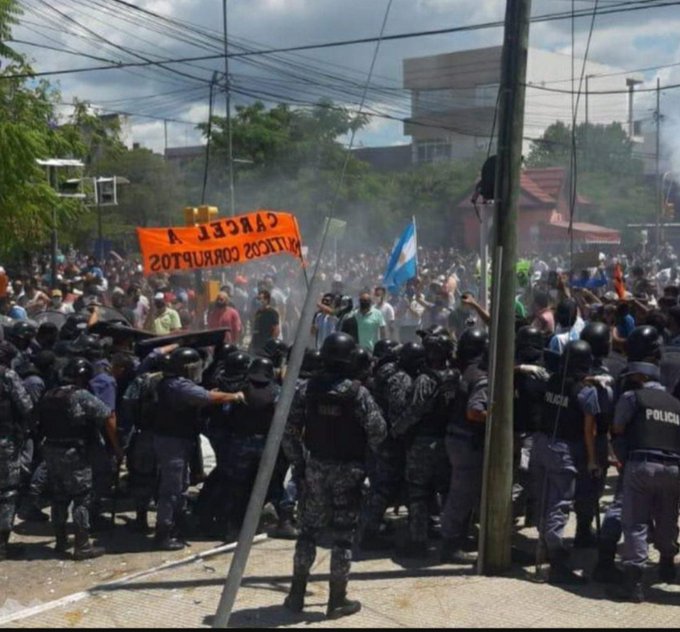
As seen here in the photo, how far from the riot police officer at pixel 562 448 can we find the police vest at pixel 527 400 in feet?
1.03

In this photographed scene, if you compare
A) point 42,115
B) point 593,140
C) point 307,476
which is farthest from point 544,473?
point 593,140

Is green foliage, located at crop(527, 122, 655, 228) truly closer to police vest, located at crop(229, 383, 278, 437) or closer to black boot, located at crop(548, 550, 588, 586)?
police vest, located at crop(229, 383, 278, 437)

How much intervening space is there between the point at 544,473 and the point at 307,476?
70.0 inches

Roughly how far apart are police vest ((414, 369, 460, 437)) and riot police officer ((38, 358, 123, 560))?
97.6 inches

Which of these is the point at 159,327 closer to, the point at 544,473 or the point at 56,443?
the point at 56,443

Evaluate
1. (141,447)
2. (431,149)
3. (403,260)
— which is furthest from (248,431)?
(431,149)

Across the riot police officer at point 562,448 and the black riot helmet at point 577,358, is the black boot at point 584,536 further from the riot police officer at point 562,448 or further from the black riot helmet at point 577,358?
the black riot helmet at point 577,358

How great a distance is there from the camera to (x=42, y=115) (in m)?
23.0

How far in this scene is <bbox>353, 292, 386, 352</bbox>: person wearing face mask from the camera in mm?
15234

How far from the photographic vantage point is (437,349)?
8617 mm

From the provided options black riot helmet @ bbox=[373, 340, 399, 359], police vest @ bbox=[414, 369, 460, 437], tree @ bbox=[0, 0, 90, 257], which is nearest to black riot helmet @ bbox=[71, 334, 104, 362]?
black riot helmet @ bbox=[373, 340, 399, 359]

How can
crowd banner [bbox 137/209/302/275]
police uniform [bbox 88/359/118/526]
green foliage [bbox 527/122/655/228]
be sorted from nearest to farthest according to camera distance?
police uniform [bbox 88/359/118/526], crowd banner [bbox 137/209/302/275], green foliage [bbox 527/122/655/228]

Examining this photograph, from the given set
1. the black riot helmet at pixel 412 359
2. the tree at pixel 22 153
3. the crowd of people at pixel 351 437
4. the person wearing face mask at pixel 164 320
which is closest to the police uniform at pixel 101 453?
the crowd of people at pixel 351 437

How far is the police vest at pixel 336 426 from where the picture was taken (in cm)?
732
